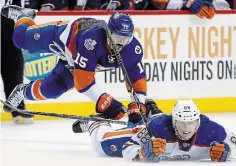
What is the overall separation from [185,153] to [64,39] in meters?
1.75

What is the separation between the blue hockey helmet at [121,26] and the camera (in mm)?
6309

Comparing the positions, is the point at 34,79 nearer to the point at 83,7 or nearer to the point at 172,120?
the point at 83,7

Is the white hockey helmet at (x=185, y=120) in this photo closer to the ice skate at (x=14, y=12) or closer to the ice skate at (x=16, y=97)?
the ice skate at (x=16, y=97)

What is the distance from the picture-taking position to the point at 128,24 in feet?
20.8

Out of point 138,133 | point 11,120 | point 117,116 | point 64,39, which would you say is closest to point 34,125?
point 11,120

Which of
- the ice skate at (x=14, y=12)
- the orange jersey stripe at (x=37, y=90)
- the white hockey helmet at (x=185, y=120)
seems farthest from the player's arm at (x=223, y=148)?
the ice skate at (x=14, y=12)

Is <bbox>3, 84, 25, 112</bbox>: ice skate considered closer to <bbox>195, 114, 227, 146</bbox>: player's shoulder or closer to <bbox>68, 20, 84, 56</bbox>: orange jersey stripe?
<bbox>68, 20, 84, 56</bbox>: orange jersey stripe

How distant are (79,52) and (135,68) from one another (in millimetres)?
437

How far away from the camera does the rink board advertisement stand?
8383 millimetres

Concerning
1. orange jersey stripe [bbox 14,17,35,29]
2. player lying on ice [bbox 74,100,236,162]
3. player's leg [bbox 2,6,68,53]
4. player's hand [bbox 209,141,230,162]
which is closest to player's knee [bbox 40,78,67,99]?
player's leg [bbox 2,6,68,53]

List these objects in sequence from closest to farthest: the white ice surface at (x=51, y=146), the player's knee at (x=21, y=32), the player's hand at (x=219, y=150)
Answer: the player's hand at (x=219, y=150) → the white ice surface at (x=51, y=146) → the player's knee at (x=21, y=32)

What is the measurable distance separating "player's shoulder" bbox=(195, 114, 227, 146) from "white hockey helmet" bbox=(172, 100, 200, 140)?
0.32 feet

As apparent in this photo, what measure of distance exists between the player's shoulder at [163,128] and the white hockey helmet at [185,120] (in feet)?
0.15

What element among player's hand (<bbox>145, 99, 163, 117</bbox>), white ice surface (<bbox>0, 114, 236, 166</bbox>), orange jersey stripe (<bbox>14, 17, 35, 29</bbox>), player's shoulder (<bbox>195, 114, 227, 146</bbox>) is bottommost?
white ice surface (<bbox>0, 114, 236, 166</bbox>)
